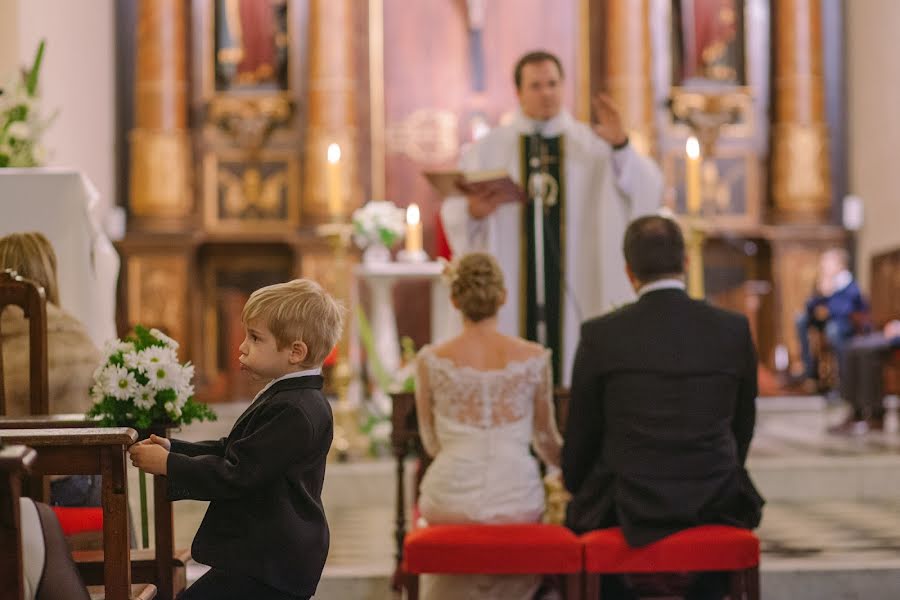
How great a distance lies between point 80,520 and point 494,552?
1193 millimetres

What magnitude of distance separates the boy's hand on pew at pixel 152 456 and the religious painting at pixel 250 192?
27.0 feet

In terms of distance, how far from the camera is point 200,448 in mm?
2664

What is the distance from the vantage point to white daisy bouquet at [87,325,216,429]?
114 inches

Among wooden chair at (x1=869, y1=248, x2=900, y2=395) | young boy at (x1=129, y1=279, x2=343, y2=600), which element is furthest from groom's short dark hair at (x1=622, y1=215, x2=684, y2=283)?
wooden chair at (x1=869, y1=248, x2=900, y2=395)

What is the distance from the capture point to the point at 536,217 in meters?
5.45

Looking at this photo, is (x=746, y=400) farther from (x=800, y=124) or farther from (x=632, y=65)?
(x=800, y=124)

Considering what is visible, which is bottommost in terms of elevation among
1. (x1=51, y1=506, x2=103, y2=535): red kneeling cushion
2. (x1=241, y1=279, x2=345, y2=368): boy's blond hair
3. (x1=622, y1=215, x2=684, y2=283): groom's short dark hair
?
(x1=51, y1=506, x2=103, y2=535): red kneeling cushion

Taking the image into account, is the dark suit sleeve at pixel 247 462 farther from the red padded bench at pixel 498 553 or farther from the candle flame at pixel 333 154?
the candle flame at pixel 333 154

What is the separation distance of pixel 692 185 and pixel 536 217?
117 centimetres

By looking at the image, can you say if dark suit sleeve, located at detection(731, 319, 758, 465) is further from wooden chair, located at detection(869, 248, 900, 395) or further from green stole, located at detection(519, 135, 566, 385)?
wooden chair, located at detection(869, 248, 900, 395)

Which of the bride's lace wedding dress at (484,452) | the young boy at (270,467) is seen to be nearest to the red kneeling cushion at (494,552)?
the bride's lace wedding dress at (484,452)

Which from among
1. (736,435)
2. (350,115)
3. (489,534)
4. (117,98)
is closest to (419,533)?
(489,534)

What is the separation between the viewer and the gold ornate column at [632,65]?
10.6 meters

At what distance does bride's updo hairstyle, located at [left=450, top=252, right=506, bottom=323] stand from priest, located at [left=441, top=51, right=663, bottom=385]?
133 cm
